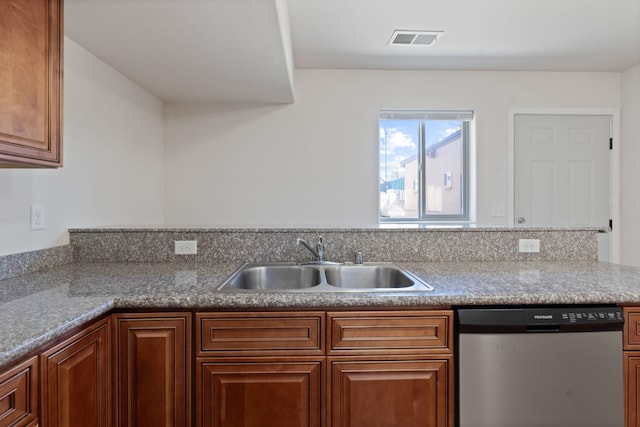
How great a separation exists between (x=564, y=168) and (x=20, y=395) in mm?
4029

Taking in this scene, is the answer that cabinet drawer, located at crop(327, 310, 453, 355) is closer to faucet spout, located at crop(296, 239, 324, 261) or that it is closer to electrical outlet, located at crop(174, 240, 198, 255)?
faucet spout, located at crop(296, 239, 324, 261)

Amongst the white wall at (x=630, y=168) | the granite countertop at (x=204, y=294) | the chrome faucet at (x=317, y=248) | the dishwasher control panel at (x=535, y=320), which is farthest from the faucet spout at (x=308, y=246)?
the white wall at (x=630, y=168)

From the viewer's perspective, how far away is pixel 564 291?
3.94 feet

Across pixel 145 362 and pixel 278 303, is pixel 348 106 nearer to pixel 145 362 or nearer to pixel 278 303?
pixel 278 303

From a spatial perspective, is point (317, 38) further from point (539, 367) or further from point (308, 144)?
point (539, 367)

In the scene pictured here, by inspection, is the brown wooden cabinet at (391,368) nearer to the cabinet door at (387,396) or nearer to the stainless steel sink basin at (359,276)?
the cabinet door at (387,396)

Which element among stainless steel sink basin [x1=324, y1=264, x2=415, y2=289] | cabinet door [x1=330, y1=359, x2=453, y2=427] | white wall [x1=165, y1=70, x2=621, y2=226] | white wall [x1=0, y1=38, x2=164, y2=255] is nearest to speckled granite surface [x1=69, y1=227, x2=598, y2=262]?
stainless steel sink basin [x1=324, y1=264, x2=415, y2=289]

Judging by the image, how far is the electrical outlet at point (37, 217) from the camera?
156cm

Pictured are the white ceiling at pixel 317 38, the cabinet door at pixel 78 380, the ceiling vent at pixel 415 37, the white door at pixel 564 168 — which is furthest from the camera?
the white door at pixel 564 168

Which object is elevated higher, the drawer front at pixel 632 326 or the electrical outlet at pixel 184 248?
the electrical outlet at pixel 184 248

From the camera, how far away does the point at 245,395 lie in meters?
1.15

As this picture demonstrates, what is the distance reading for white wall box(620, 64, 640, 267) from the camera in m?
3.13

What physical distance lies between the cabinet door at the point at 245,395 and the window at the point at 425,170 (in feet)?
7.85

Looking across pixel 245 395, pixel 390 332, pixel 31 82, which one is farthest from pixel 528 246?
pixel 31 82
